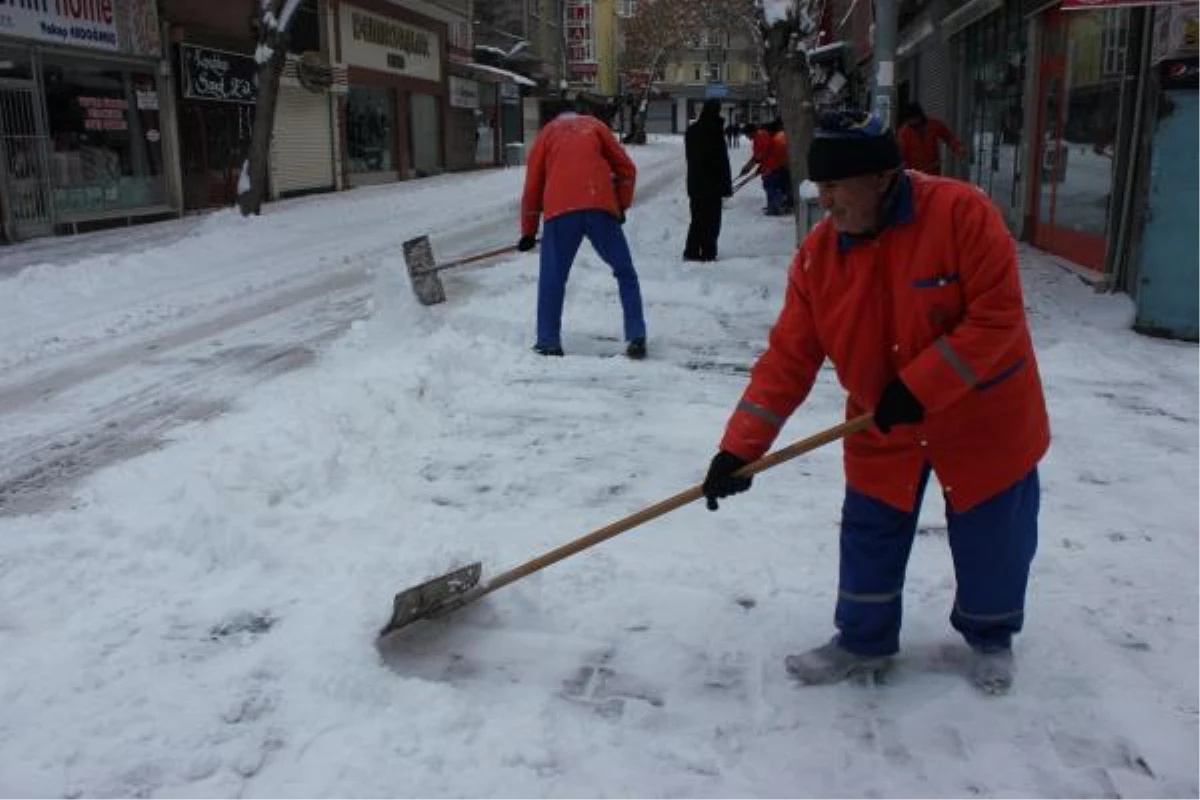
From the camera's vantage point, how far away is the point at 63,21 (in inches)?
574

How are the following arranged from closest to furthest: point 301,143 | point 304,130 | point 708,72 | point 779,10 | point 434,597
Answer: point 434,597, point 779,10, point 301,143, point 304,130, point 708,72

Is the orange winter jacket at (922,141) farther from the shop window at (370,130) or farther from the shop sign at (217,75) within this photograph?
the shop window at (370,130)

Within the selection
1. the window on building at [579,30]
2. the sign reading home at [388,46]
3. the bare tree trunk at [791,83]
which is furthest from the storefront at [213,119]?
the window on building at [579,30]

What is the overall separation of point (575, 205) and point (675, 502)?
3785mm

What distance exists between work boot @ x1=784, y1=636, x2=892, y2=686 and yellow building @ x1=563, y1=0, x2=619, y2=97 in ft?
180

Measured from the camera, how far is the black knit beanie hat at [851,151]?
8.13 feet

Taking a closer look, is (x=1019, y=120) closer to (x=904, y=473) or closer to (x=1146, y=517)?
(x=1146, y=517)

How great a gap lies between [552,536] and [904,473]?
4.97 ft

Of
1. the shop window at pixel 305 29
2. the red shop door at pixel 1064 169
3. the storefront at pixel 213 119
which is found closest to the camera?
the red shop door at pixel 1064 169

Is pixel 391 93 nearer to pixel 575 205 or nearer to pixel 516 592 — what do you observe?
pixel 575 205

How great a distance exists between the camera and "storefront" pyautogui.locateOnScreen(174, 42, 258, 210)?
58.7ft

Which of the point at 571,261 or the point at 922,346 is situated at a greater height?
the point at 922,346

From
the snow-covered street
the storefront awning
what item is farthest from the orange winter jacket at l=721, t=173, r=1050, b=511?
the storefront awning

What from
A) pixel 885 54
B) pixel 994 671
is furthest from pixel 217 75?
pixel 994 671
